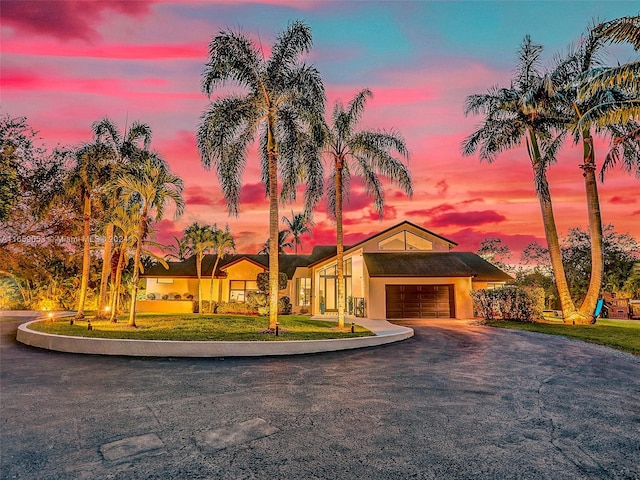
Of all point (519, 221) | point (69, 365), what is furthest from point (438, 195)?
point (69, 365)

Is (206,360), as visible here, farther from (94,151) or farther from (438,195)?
(438,195)

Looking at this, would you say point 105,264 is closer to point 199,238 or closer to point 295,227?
point 199,238

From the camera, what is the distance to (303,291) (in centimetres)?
3403

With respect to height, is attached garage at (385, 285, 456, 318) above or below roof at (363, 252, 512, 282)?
below

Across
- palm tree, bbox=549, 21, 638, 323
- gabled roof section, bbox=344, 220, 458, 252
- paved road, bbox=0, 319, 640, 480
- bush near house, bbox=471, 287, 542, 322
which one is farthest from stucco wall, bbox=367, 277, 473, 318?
paved road, bbox=0, 319, 640, 480

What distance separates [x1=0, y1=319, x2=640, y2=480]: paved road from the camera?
3629mm

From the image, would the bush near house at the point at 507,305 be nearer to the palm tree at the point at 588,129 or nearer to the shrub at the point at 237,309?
the palm tree at the point at 588,129

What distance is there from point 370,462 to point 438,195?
24846 millimetres

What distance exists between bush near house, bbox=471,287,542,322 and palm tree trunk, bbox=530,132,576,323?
141 centimetres

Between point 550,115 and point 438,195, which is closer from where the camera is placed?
point 550,115

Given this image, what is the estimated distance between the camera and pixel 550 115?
21.1 m

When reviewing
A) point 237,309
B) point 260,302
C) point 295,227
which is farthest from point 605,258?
point 237,309

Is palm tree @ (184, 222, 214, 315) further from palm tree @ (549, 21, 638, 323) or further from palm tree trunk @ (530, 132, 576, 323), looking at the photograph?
palm tree @ (549, 21, 638, 323)

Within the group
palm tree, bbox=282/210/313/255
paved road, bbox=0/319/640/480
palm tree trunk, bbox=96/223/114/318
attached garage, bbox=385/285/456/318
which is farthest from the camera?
palm tree, bbox=282/210/313/255
